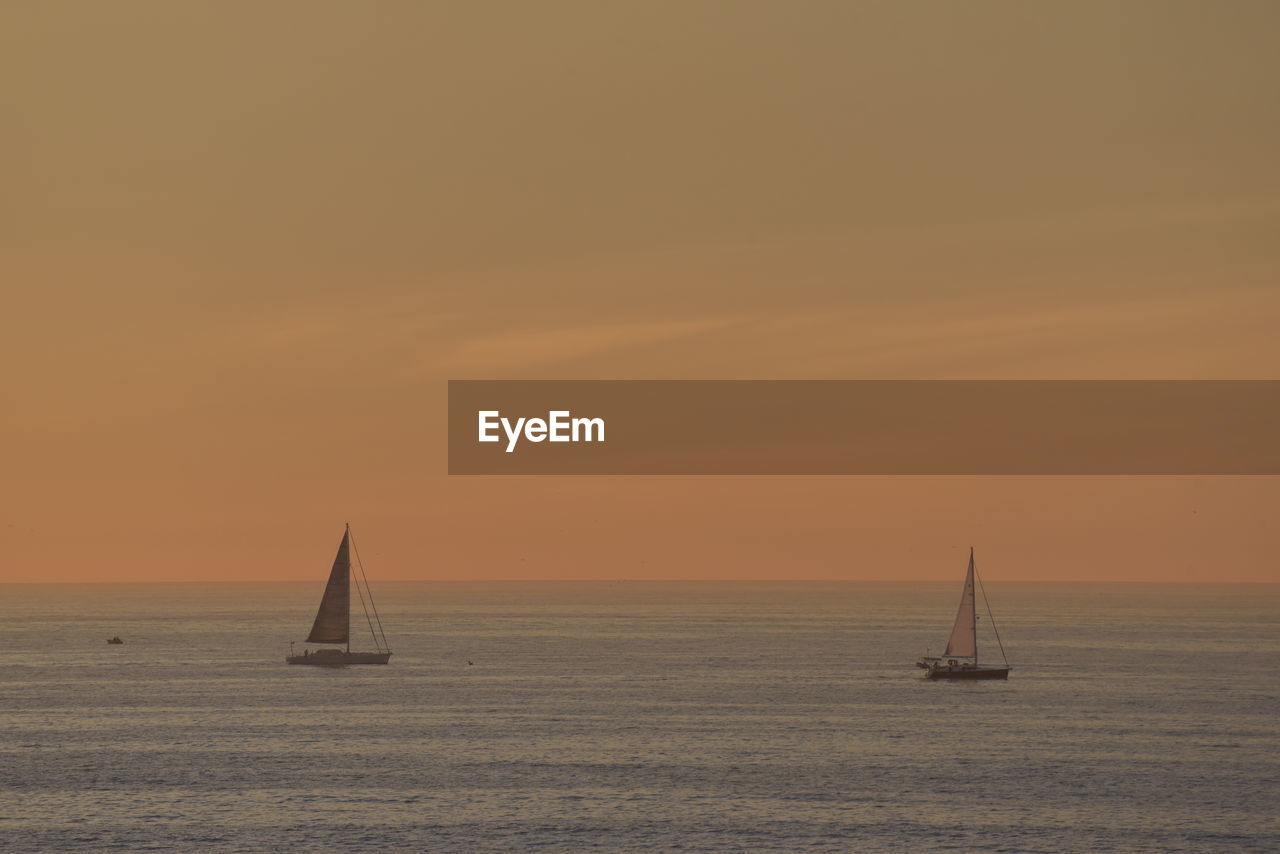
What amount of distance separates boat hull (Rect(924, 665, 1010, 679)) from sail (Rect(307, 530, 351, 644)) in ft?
252

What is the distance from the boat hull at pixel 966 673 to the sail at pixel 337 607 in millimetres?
76726

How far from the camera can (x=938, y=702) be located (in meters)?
158

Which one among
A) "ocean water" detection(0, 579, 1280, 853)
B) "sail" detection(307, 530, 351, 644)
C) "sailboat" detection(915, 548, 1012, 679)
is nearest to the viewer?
"ocean water" detection(0, 579, 1280, 853)

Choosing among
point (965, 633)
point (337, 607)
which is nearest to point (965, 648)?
point (965, 633)

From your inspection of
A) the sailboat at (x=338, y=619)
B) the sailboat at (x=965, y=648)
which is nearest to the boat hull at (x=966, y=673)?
the sailboat at (x=965, y=648)

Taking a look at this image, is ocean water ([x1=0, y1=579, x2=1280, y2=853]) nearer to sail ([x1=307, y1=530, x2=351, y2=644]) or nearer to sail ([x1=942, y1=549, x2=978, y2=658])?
sail ([x1=942, y1=549, x2=978, y2=658])

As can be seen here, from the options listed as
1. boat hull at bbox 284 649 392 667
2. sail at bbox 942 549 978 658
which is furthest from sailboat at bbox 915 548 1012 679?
boat hull at bbox 284 649 392 667

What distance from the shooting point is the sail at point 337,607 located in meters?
186

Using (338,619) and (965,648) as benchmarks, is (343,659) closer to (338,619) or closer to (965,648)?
(338,619)

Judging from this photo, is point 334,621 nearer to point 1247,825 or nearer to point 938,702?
point 938,702

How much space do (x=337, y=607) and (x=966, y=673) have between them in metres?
83.1

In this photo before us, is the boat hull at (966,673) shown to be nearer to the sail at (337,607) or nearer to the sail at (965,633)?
the sail at (965,633)

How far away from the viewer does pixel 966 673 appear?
7092 inches

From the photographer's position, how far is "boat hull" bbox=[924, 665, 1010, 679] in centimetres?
17850
